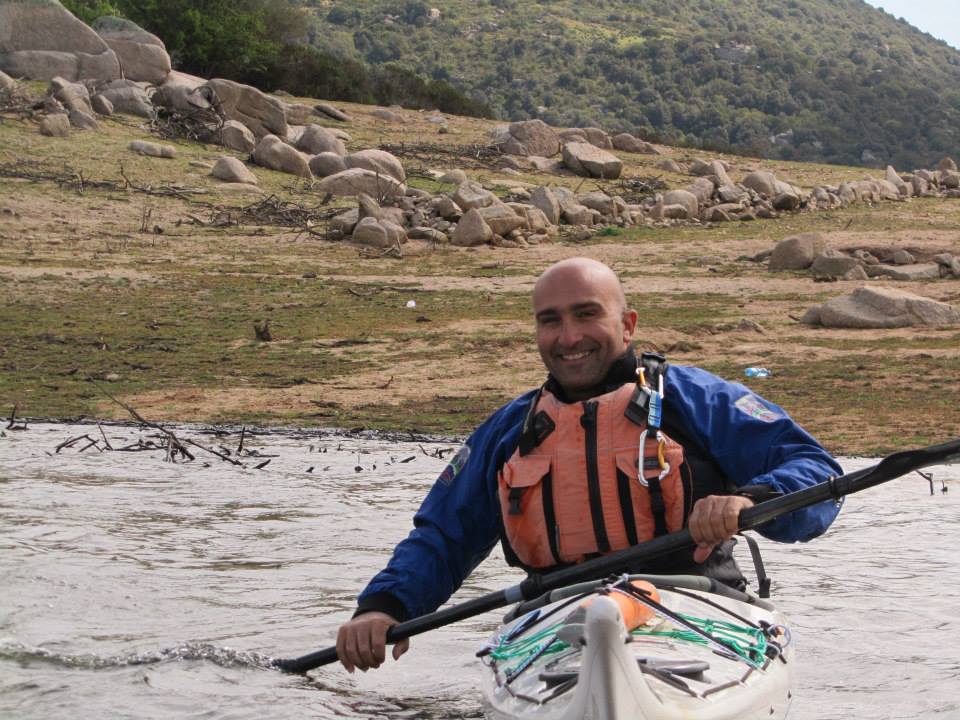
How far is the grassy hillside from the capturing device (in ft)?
206

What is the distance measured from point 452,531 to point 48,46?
74.0 feet

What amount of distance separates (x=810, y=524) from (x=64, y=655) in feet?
9.58

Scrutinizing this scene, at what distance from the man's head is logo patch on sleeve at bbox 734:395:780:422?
358 millimetres

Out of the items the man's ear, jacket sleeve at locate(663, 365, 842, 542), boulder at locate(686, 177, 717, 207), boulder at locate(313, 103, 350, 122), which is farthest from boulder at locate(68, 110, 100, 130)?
jacket sleeve at locate(663, 365, 842, 542)

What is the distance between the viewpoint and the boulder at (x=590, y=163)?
2505 cm

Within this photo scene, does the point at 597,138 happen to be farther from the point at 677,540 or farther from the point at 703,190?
the point at 677,540

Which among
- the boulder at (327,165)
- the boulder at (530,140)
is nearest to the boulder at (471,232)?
the boulder at (327,165)

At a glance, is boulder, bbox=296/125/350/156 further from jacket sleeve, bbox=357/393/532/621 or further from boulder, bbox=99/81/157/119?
jacket sleeve, bbox=357/393/532/621

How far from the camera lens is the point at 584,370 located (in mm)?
3822

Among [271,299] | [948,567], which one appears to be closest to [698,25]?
[271,299]

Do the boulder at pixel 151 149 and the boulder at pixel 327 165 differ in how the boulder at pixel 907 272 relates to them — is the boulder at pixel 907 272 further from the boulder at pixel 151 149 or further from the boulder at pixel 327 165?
the boulder at pixel 151 149

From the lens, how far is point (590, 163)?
25031mm

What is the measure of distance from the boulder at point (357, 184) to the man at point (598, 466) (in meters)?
16.3

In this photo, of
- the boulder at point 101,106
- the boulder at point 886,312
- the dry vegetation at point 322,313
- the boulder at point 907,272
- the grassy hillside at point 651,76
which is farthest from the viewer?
the grassy hillside at point 651,76
